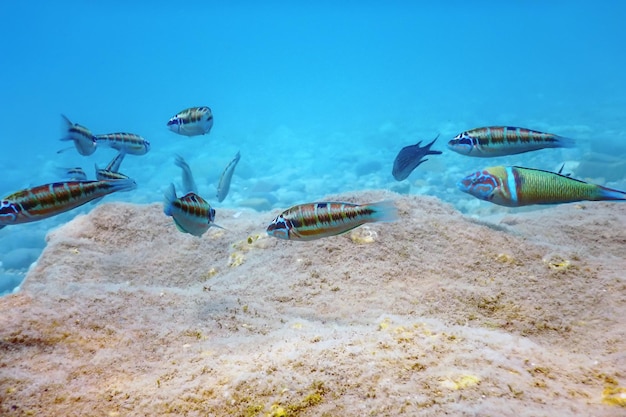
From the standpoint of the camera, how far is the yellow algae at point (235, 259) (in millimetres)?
4527

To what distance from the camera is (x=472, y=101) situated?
200 feet

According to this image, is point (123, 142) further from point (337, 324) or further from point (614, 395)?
point (614, 395)

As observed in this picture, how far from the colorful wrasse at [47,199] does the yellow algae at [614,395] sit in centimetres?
324

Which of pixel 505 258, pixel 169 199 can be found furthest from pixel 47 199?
pixel 505 258

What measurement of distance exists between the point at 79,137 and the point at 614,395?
236 inches

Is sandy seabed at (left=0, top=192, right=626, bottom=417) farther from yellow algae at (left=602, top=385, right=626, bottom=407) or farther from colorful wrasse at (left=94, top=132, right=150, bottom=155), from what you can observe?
colorful wrasse at (left=94, top=132, right=150, bottom=155)

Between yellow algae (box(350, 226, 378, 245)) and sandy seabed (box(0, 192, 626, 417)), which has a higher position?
yellow algae (box(350, 226, 378, 245))

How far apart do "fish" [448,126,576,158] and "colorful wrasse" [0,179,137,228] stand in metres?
3.56

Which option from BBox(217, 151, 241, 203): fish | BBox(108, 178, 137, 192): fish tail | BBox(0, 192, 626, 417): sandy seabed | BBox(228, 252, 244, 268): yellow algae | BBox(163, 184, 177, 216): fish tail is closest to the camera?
BBox(0, 192, 626, 417): sandy seabed

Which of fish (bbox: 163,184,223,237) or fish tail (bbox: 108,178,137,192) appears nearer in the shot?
fish tail (bbox: 108,178,137,192)

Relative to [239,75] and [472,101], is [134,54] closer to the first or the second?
[239,75]

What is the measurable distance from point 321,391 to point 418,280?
2.15 meters

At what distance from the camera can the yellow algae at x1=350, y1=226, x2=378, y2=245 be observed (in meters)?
4.15

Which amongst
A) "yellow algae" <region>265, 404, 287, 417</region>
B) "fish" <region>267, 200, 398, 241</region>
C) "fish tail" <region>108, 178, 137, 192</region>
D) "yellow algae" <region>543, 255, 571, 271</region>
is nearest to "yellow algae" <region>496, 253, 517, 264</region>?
"yellow algae" <region>543, 255, 571, 271</region>
